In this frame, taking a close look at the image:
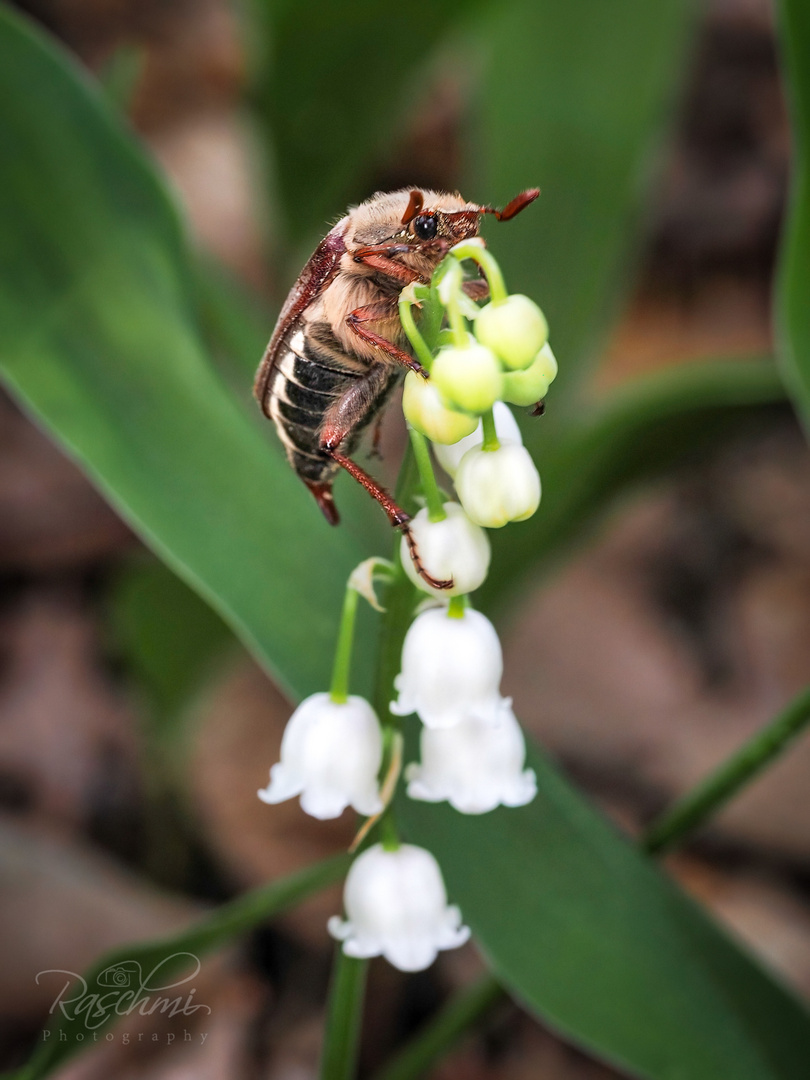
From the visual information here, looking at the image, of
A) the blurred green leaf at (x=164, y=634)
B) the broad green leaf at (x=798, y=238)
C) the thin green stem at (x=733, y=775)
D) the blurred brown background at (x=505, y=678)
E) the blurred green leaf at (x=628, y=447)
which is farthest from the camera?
the blurred green leaf at (x=164, y=634)

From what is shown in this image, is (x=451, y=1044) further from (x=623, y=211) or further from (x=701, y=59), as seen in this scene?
(x=701, y=59)

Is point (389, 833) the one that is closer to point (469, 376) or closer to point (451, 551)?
point (451, 551)

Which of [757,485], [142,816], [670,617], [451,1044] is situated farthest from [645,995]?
[757,485]

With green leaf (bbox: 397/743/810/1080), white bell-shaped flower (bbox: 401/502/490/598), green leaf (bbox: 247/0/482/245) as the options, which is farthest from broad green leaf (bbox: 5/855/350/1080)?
green leaf (bbox: 247/0/482/245)

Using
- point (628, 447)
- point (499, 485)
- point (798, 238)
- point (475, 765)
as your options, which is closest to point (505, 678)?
point (628, 447)

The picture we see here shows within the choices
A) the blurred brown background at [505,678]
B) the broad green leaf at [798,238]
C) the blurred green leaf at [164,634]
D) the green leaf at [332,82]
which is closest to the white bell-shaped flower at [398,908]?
the broad green leaf at [798,238]

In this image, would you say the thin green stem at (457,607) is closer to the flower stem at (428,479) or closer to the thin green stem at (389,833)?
the flower stem at (428,479)

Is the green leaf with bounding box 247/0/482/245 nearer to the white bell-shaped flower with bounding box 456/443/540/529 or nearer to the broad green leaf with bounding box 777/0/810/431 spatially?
the broad green leaf with bounding box 777/0/810/431
